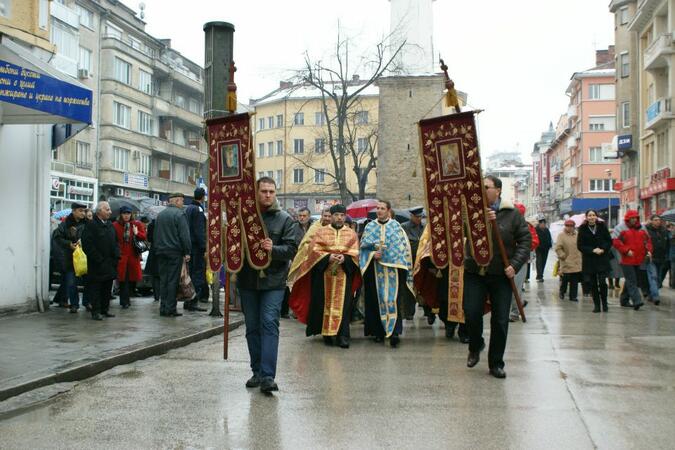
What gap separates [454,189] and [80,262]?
23.4 feet

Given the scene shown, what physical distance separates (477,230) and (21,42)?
8.55 metres

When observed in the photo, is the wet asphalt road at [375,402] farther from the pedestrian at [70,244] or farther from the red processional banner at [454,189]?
the pedestrian at [70,244]

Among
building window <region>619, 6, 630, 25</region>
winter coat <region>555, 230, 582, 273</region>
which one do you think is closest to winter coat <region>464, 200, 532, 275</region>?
winter coat <region>555, 230, 582, 273</region>

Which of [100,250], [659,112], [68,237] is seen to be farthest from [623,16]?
[100,250]

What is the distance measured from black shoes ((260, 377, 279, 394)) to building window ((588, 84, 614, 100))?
76317mm

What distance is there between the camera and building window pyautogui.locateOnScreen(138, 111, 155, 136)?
175 feet

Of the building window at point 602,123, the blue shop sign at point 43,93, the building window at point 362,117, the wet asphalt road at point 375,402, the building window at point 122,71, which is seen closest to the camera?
the wet asphalt road at point 375,402

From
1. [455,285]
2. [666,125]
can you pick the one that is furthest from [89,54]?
[455,285]

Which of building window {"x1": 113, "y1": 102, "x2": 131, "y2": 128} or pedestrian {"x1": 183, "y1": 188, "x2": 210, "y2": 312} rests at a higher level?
building window {"x1": 113, "y1": 102, "x2": 131, "y2": 128}

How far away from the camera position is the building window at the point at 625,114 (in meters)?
52.0

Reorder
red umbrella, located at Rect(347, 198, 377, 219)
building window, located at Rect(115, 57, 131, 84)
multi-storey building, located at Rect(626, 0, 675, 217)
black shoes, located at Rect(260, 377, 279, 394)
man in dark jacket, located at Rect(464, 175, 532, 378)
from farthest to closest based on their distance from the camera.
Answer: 1. building window, located at Rect(115, 57, 131, 84)
2. multi-storey building, located at Rect(626, 0, 675, 217)
3. red umbrella, located at Rect(347, 198, 377, 219)
4. man in dark jacket, located at Rect(464, 175, 532, 378)
5. black shoes, located at Rect(260, 377, 279, 394)

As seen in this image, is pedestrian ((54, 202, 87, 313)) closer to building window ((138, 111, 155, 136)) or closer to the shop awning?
the shop awning

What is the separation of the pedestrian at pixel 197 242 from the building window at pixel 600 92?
69.9 m

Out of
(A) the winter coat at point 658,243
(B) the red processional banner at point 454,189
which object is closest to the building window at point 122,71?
(A) the winter coat at point 658,243
